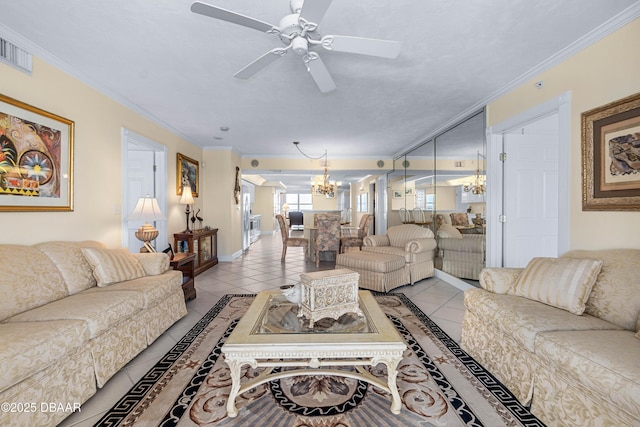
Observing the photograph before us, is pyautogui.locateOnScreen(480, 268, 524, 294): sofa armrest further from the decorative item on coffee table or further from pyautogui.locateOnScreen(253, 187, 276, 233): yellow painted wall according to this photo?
pyautogui.locateOnScreen(253, 187, 276, 233): yellow painted wall

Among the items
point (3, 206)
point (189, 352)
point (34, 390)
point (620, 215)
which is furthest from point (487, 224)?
point (3, 206)

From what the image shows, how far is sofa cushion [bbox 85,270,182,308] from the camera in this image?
2270 millimetres

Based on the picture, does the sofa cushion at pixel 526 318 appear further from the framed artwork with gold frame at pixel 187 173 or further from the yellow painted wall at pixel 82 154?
the framed artwork with gold frame at pixel 187 173

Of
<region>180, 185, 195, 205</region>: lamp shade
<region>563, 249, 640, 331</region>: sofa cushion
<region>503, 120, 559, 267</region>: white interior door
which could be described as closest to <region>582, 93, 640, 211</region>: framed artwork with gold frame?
<region>563, 249, 640, 331</region>: sofa cushion

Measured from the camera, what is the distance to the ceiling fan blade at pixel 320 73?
2010mm

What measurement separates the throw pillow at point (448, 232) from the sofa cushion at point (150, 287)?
4022mm

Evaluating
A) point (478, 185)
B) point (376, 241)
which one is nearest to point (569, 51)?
point (478, 185)

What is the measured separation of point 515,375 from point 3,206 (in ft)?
12.4

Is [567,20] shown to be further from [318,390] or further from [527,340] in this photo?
[318,390]

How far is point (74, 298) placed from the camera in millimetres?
2023

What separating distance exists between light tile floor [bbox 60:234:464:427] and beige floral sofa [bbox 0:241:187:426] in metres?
0.07

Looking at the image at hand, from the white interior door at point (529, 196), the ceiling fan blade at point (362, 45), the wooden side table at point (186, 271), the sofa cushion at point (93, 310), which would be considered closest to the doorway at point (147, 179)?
the wooden side table at point (186, 271)

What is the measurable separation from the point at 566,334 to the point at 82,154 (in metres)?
4.16

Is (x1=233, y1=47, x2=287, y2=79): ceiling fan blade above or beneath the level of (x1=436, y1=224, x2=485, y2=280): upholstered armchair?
above
